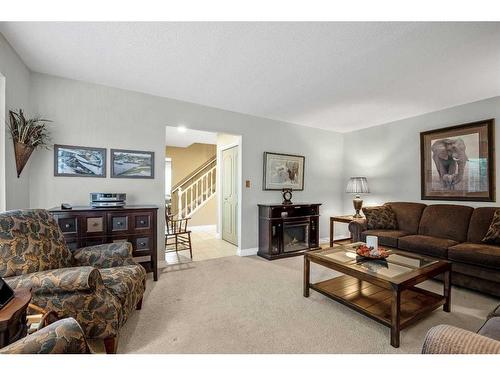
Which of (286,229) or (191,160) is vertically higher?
(191,160)

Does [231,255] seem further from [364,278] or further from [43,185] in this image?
[43,185]

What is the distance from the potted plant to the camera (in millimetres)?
2216

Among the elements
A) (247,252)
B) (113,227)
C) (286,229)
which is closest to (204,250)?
(247,252)

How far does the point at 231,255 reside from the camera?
13.1 ft

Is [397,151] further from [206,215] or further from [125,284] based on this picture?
[206,215]

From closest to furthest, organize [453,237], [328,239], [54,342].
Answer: [54,342], [453,237], [328,239]

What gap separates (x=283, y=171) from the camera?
4.36 metres

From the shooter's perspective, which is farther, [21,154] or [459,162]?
[459,162]

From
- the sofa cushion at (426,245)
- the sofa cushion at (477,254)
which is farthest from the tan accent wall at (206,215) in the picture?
the sofa cushion at (477,254)

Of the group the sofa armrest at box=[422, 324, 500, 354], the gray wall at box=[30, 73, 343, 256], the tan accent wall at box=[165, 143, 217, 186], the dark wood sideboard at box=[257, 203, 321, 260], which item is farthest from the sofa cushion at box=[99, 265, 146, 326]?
the tan accent wall at box=[165, 143, 217, 186]

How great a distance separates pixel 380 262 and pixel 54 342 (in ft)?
7.74

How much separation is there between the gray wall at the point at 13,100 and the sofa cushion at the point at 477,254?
4565mm

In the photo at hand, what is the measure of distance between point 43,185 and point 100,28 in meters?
1.92
